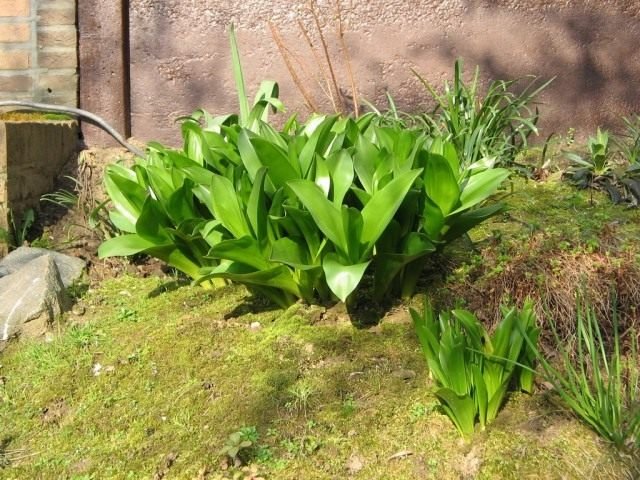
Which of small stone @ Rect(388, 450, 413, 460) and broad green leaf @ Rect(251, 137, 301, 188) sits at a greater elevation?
broad green leaf @ Rect(251, 137, 301, 188)

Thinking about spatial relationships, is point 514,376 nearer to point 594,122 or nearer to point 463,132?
point 463,132

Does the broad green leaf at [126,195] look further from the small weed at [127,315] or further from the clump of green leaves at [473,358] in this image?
the clump of green leaves at [473,358]

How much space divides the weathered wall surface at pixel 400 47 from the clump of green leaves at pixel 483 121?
0.19 meters

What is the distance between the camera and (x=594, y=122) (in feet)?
16.8

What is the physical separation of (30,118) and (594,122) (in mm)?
3688

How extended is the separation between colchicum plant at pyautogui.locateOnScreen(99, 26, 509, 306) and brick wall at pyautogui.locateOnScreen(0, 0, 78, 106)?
180cm

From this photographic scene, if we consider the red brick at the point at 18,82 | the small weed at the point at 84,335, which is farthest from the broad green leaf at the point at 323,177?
the red brick at the point at 18,82

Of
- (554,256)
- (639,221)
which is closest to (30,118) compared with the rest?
(554,256)

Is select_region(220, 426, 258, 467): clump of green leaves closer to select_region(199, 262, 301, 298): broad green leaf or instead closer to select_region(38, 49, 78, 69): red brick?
select_region(199, 262, 301, 298): broad green leaf

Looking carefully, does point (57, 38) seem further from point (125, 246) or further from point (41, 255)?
point (125, 246)

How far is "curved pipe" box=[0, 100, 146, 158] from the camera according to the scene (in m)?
4.83

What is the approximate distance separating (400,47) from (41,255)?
2.65 meters

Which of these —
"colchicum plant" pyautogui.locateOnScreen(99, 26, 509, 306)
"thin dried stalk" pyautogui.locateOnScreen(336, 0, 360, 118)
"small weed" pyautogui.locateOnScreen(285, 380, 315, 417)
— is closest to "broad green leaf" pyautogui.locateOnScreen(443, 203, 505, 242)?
"colchicum plant" pyautogui.locateOnScreen(99, 26, 509, 306)

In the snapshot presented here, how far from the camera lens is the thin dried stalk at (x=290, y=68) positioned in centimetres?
489
